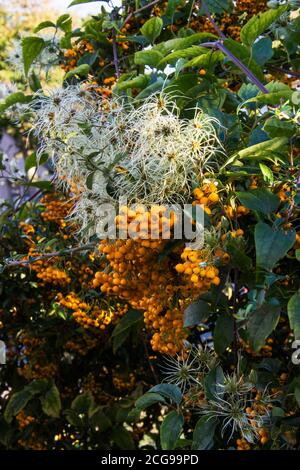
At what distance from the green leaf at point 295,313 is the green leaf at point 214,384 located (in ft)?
0.77

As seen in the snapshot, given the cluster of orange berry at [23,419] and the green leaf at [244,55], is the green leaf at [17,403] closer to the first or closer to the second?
the cluster of orange berry at [23,419]

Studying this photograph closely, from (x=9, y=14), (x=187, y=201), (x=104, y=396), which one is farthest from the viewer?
(x=9, y=14)

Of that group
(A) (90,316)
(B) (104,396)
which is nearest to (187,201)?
(A) (90,316)

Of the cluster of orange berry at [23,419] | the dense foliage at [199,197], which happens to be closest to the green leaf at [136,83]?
the dense foliage at [199,197]

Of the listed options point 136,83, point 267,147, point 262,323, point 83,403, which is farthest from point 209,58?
point 83,403

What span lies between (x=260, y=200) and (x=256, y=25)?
369 millimetres

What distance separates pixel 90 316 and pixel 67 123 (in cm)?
68

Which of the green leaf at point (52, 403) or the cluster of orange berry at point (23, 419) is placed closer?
the green leaf at point (52, 403)

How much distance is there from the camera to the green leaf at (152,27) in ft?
5.49

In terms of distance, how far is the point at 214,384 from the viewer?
140 cm

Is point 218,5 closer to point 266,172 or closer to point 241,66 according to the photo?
point 241,66

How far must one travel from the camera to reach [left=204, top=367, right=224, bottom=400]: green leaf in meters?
1.39

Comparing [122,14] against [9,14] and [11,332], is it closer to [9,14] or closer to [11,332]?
[11,332]

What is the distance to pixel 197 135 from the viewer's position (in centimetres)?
128
